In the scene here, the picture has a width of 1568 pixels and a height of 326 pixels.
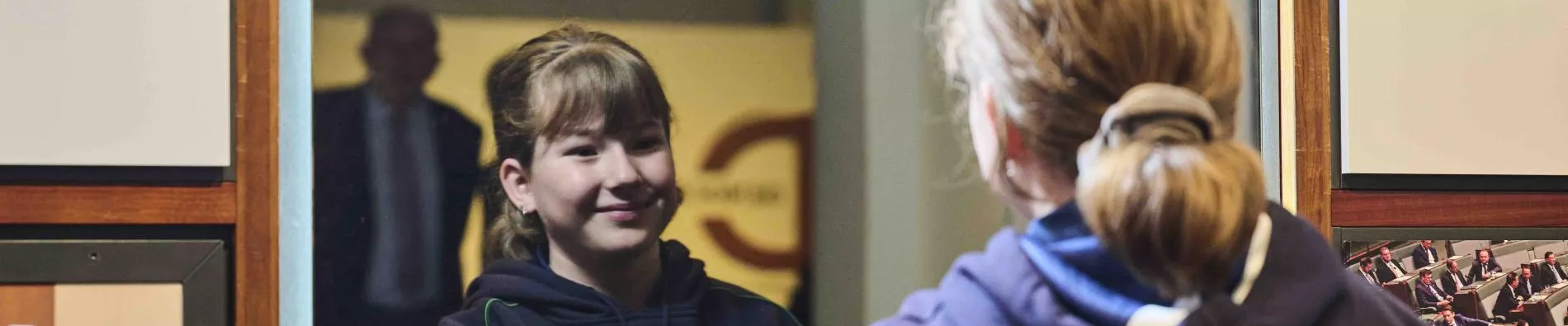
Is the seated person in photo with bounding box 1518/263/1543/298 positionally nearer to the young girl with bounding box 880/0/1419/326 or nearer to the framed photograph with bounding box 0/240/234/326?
the young girl with bounding box 880/0/1419/326

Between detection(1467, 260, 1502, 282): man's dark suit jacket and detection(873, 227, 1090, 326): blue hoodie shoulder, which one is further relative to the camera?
detection(1467, 260, 1502, 282): man's dark suit jacket

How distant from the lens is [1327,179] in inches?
53.2

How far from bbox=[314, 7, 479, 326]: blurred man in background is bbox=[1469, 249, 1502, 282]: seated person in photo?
110 cm

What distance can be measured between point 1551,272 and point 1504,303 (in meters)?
0.07

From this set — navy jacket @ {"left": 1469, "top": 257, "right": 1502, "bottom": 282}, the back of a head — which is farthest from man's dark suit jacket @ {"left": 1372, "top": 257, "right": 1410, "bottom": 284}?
the back of a head

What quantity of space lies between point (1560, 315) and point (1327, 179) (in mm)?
333


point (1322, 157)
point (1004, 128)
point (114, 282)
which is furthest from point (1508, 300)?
point (114, 282)

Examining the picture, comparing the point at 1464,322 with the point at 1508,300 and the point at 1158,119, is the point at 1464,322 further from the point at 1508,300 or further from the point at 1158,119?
A: the point at 1158,119

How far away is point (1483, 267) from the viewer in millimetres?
1390

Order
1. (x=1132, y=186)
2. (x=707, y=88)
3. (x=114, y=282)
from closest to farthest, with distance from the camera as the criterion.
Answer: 1. (x=1132, y=186)
2. (x=114, y=282)
3. (x=707, y=88)

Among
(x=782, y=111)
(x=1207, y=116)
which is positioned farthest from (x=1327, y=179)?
(x=1207, y=116)

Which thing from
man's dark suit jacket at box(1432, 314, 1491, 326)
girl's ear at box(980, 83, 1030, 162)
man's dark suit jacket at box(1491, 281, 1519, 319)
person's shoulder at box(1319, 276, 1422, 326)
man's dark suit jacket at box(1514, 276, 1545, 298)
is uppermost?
girl's ear at box(980, 83, 1030, 162)

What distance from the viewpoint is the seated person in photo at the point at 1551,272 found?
1410mm

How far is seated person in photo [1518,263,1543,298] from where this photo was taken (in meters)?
1.40
